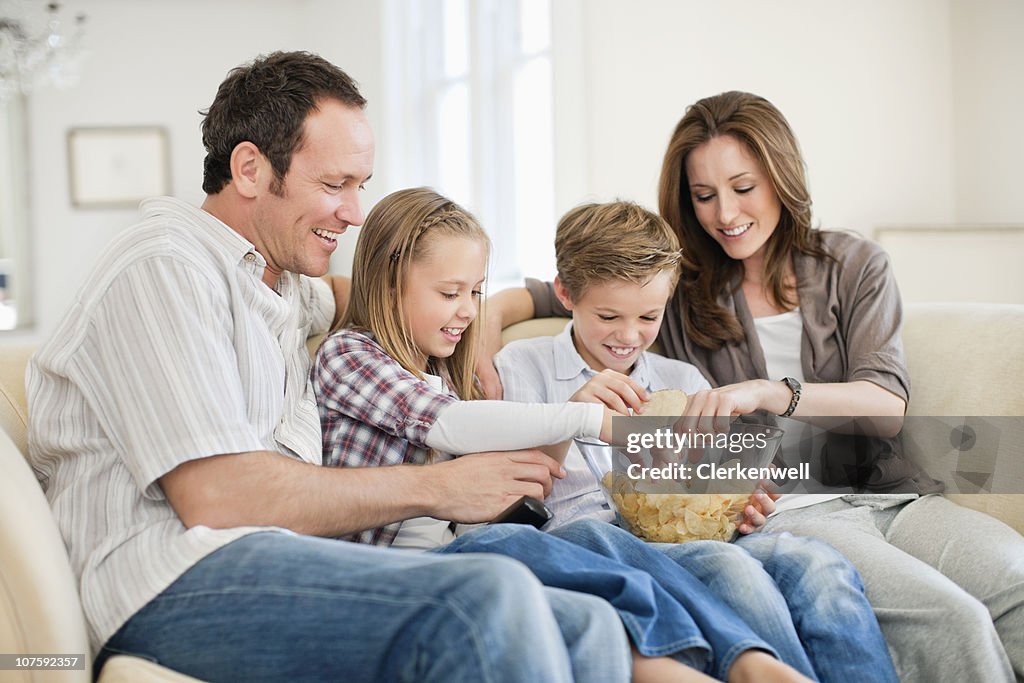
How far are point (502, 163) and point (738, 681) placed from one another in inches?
152

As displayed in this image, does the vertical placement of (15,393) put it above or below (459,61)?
below

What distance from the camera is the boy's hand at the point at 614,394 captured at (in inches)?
60.5

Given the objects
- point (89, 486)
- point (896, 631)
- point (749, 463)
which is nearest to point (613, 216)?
point (749, 463)

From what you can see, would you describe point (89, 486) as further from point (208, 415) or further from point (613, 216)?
point (613, 216)

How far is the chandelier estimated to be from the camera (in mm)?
4867

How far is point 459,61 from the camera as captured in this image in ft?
17.1

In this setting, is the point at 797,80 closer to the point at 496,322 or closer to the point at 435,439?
the point at 496,322

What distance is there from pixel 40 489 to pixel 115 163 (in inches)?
223

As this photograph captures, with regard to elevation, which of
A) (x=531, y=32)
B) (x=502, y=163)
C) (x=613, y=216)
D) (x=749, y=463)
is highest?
(x=531, y=32)

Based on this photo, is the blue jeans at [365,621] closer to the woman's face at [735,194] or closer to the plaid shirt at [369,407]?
the plaid shirt at [369,407]

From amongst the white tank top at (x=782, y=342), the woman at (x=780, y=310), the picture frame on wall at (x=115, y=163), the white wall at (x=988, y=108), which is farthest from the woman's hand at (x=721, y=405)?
the picture frame on wall at (x=115, y=163)

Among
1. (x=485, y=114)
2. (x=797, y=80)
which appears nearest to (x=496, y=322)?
(x=797, y=80)

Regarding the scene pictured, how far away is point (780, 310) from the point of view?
2045 millimetres

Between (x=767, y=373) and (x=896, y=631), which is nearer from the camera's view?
(x=896, y=631)
